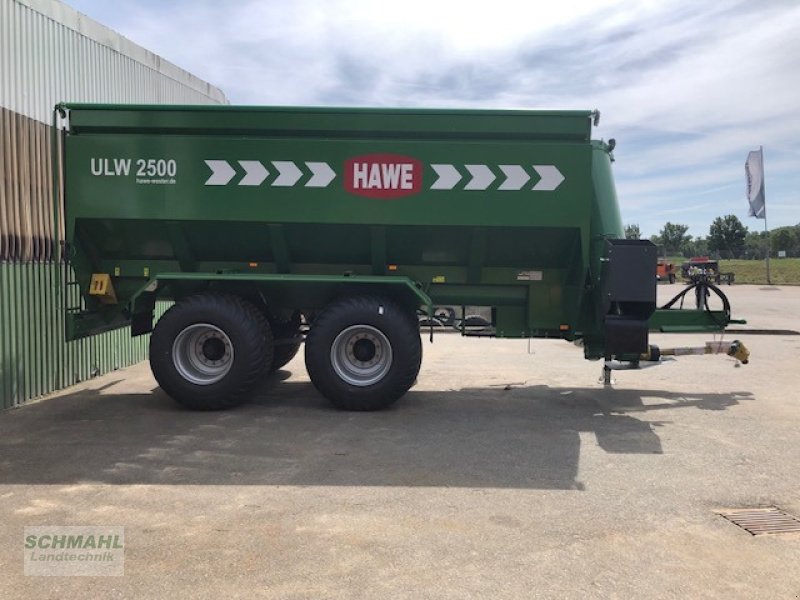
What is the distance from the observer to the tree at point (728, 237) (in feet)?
229

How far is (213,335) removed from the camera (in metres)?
7.17

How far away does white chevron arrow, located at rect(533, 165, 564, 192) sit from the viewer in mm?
7012

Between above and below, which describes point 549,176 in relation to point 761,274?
above

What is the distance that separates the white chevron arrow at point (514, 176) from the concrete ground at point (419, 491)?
2.58 meters

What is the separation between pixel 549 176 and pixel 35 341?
6.43 m

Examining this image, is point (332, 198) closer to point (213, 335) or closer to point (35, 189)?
point (213, 335)

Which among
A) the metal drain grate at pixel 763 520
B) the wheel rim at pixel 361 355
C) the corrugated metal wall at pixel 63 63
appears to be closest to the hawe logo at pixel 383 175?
the wheel rim at pixel 361 355

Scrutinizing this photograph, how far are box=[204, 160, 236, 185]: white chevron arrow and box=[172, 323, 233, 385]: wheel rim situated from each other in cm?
164

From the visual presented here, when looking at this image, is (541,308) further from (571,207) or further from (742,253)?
(742,253)

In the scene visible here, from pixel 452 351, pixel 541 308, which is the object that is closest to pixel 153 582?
pixel 541 308

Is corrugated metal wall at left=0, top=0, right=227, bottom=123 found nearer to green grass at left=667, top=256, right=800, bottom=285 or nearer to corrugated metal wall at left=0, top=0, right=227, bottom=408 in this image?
corrugated metal wall at left=0, top=0, right=227, bottom=408

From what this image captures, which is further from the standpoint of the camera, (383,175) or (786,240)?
(786,240)

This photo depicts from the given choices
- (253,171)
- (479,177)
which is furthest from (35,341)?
(479,177)

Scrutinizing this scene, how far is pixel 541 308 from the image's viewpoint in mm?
7562
